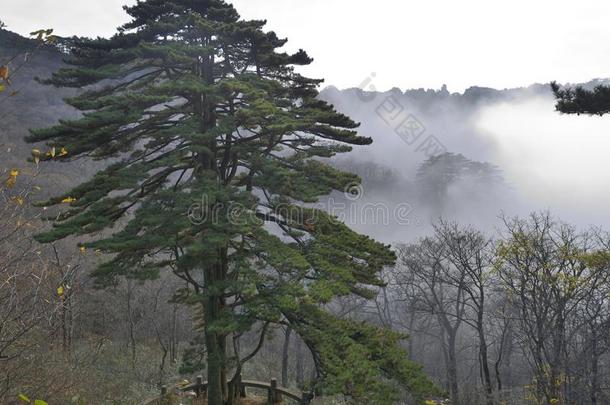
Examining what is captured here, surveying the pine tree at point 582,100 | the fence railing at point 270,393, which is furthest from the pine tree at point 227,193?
the pine tree at point 582,100

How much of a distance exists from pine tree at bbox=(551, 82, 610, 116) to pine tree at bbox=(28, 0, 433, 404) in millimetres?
4698

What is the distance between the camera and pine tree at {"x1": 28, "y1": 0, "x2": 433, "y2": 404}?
802cm

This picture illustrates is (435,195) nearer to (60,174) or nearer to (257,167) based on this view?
(60,174)

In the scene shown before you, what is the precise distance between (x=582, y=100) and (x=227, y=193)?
6954 mm

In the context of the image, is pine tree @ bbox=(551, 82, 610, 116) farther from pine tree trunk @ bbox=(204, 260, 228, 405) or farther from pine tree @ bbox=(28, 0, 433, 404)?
pine tree trunk @ bbox=(204, 260, 228, 405)

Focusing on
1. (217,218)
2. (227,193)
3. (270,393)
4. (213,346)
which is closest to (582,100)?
(227,193)

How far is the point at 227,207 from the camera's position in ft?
28.8

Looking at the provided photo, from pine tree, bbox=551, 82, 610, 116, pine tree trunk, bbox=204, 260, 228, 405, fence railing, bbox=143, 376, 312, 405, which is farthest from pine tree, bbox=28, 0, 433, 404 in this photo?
pine tree, bbox=551, 82, 610, 116

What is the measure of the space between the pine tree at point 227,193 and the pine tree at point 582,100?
4698 millimetres

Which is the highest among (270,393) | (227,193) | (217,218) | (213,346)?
(227,193)

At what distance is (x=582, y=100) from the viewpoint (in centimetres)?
746

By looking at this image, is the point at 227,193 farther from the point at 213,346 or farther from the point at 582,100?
the point at 582,100

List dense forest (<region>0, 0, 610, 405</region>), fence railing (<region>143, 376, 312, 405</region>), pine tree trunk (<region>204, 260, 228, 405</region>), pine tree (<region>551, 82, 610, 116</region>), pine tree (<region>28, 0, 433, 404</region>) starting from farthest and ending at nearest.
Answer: fence railing (<region>143, 376, 312, 405</region>) < pine tree trunk (<region>204, 260, 228, 405</region>) < pine tree (<region>28, 0, 433, 404</region>) < dense forest (<region>0, 0, 610, 405</region>) < pine tree (<region>551, 82, 610, 116</region>)

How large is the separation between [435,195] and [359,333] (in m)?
64.3
